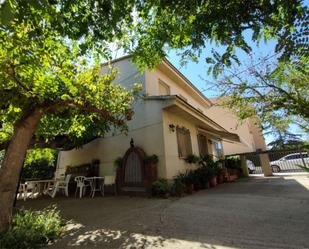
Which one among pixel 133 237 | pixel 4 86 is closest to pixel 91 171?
pixel 4 86

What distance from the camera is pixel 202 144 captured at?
13320 mm

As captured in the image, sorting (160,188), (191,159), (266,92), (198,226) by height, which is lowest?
(198,226)

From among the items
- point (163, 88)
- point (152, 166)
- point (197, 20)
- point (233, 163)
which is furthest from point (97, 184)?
point (233, 163)

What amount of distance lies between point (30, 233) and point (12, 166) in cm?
156

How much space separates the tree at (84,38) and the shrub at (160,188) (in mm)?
3488

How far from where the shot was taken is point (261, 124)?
552cm

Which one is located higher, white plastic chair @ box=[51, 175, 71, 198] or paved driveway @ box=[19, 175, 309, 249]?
white plastic chair @ box=[51, 175, 71, 198]

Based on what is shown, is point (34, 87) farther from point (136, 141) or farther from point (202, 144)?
point (202, 144)

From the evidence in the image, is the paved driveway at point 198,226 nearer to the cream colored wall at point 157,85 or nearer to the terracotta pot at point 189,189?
the terracotta pot at point 189,189

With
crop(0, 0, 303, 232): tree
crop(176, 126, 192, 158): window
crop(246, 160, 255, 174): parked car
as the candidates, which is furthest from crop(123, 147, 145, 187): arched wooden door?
crop(246, 160, 255, 174): parked car

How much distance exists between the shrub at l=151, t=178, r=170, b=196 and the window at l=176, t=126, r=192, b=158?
90.2 inches

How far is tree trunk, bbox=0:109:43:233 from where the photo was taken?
4.16m

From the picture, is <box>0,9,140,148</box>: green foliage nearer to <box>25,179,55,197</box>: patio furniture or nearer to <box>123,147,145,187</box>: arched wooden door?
<box>123,147,145,187</box>: arched wooden door

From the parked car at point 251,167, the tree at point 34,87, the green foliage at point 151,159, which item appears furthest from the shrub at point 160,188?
the parked car at point 251,167
